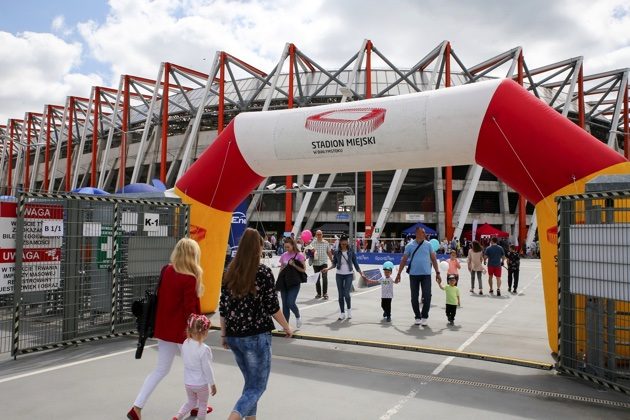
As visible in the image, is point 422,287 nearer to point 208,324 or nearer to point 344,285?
point 344,285

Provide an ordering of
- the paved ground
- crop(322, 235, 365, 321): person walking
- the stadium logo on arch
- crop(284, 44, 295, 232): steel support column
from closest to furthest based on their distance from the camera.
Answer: the paved ground → the stadium logo on arch → crop(322, 235, 365, 321): person walking → crop(284, 44, 295, 232): steel support column

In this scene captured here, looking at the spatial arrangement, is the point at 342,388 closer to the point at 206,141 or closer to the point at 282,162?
the point at 282,162

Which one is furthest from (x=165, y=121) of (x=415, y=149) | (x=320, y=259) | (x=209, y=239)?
(x=415, y=149)

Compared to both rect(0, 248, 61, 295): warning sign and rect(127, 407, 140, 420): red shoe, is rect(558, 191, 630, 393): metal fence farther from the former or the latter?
rect(0, 248, 61, 295): warning sign

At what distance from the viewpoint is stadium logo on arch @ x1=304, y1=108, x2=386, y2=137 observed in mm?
7398

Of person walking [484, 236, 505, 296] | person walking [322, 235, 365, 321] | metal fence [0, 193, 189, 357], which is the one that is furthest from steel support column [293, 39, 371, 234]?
metal fence [0, 193, 189, 357]

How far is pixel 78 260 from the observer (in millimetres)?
7297

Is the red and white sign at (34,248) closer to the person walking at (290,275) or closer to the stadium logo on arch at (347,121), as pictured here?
the person walking at (290,275)

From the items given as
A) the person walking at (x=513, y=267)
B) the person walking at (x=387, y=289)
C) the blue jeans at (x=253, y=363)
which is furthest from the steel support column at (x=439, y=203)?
the blue jeans at (x=253, y=363)

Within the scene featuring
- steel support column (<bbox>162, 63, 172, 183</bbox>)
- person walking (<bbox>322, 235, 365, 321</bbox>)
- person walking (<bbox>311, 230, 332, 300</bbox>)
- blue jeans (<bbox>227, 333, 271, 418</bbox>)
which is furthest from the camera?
steel support column (<bbox>162, 63, 172, 183</bbox>)

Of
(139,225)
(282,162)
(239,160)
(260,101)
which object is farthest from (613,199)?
(260,101)

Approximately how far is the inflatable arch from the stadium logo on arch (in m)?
0.02

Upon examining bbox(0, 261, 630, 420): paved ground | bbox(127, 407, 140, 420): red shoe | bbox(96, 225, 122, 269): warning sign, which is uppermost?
bbox(96, 225, 122, 269): warning sign

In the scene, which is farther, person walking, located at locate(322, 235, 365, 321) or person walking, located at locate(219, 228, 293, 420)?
person walking, located at locate(322, 235, 365, 321)
